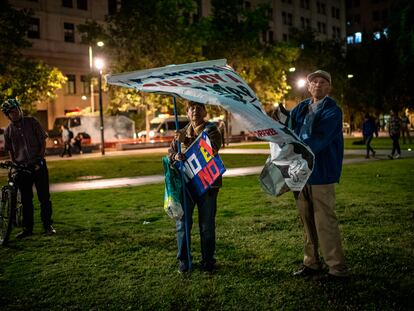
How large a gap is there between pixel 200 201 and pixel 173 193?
12.0 inches

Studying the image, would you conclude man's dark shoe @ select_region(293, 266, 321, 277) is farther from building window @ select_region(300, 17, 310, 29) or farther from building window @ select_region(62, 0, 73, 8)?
building window @ select_region(300, 17, 310, 29)

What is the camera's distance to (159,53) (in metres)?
36.7

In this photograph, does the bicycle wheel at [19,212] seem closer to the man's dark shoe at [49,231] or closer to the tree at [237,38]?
the man's dark shoe at [49,231]

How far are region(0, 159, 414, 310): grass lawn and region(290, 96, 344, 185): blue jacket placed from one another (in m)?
1.05

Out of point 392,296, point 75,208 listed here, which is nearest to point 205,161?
point 392,296

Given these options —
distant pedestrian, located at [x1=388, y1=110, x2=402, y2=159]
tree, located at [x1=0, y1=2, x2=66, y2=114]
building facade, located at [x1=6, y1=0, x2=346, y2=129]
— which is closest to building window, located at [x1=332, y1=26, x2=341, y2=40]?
building facade, located at [x1=6, y1=0, x2=346, y2=129]

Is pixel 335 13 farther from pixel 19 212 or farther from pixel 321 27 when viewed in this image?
pixel 19 212

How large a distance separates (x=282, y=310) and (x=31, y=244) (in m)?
4.23

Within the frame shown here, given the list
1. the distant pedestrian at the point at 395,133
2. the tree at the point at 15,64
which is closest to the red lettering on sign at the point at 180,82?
the distant pedestrian at the point at 395,133

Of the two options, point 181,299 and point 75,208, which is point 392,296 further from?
point 75,208

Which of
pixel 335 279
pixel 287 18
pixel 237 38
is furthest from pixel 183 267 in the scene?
pixel 287 18

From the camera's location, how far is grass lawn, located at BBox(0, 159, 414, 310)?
4598 millimetres

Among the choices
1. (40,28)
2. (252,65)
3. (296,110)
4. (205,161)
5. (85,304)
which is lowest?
(85,304)

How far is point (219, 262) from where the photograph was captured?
19.1ft
